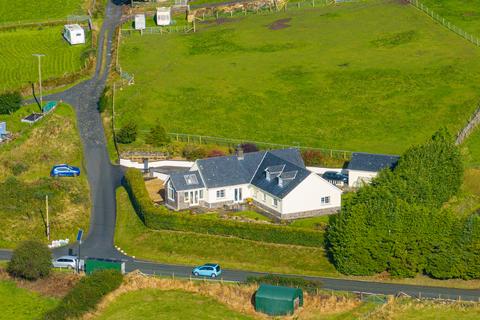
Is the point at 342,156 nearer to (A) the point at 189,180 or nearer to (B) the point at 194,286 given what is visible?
(A) the point at 189,180

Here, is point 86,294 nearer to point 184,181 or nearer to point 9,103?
point 184,181

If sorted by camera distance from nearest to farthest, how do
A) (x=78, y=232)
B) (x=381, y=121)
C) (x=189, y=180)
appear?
(x=78, y=232) → (x=189, y=180) → (x=381, y=121)

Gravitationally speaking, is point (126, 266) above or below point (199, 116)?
below

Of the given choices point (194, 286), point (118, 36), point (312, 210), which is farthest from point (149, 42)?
point (194, 286)

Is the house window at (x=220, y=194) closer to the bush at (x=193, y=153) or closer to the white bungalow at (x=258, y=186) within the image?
the white bungalow at (x=258, y=186)

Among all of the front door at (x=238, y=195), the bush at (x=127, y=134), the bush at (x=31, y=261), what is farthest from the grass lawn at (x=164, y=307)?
the bush at (x=127, y=134)

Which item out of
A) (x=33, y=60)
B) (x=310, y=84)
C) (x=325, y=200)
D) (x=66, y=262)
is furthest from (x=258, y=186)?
(x=33, y=60)

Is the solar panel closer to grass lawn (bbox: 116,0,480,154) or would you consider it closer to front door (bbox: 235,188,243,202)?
front door (bbox: 235,188,243,202)
